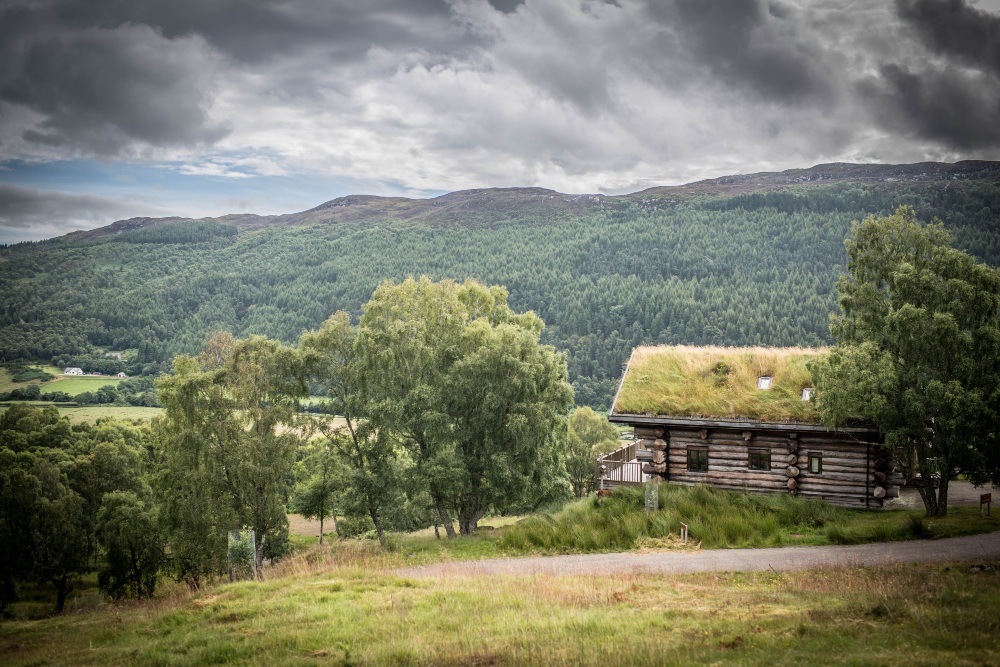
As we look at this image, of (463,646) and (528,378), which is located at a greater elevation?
(528,378)

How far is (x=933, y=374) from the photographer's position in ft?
65.9

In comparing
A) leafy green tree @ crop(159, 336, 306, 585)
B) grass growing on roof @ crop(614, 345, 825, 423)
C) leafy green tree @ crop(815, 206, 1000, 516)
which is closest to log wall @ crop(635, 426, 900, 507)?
grass growing on roof @ crop(614, 345, 825, 423)

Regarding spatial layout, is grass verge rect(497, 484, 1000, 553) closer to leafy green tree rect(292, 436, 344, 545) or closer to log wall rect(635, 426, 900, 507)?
log wall rect(635, 426, 900, 507)

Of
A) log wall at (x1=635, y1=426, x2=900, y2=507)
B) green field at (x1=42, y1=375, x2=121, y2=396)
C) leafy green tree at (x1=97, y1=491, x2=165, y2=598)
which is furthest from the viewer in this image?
green field at (x1=42, y1=375, x2=121, y2=396)

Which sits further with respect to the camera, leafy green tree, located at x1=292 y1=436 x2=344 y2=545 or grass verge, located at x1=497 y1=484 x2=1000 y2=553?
leafy green tree, located at x1=292 y1=436 x2=344 y2=545

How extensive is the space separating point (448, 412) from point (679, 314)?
166 meters

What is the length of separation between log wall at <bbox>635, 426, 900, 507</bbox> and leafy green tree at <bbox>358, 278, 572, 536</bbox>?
7.29 metres

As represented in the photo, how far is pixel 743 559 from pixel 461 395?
1681 cm

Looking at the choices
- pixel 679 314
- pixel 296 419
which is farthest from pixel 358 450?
pixel 679 314

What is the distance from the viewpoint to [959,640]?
9344mm

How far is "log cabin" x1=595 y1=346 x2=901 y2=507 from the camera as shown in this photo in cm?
2338

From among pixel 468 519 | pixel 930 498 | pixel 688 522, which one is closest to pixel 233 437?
pixel 468 519

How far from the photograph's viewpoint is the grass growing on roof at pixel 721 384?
24.1 meters

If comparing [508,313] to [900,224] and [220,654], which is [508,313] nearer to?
[900,224]
